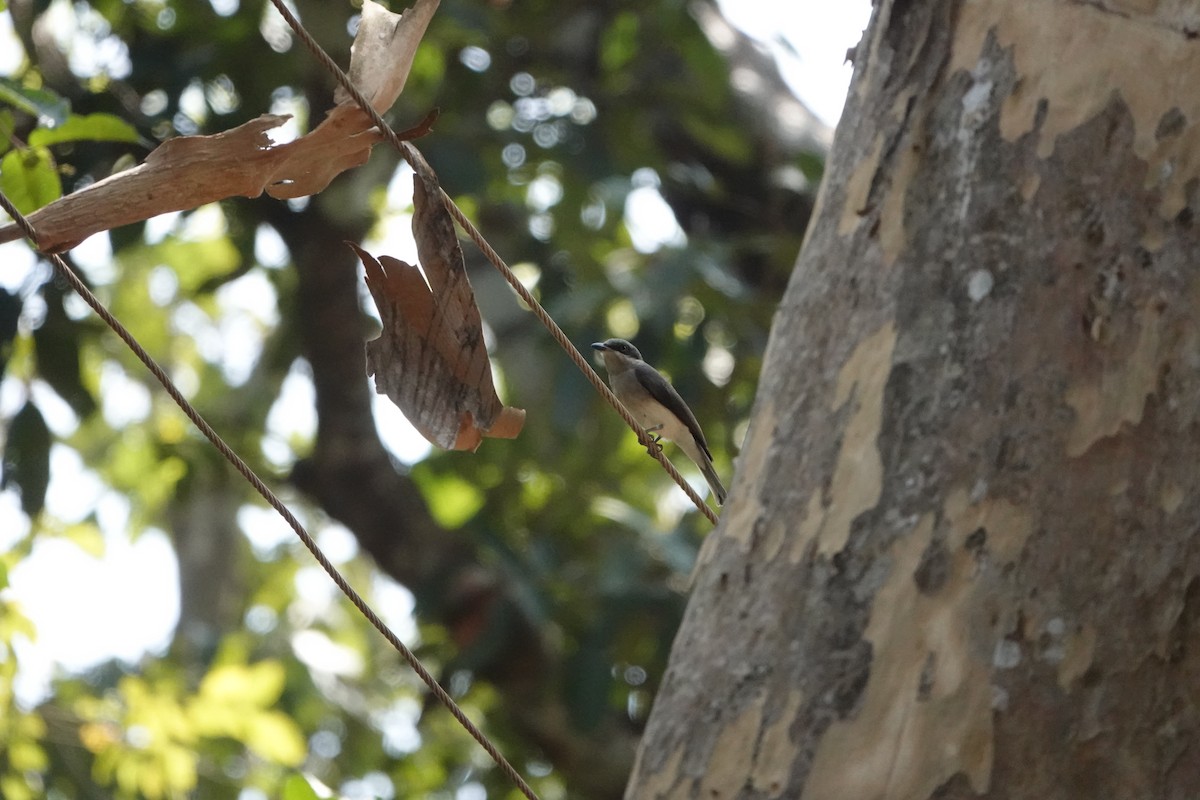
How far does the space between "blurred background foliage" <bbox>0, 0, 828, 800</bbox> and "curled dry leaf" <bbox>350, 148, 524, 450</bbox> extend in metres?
3.43

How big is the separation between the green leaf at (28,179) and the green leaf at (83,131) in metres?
0.06

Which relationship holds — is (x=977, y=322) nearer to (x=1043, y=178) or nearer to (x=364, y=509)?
(x=1043, y=178)

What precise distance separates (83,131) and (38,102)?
0.13 m

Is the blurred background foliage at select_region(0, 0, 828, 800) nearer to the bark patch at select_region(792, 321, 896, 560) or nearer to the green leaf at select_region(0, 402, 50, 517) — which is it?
the green leaf at select_region(0, 402, 50, 517)

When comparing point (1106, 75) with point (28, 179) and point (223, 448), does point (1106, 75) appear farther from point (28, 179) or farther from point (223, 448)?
point (28, 179)

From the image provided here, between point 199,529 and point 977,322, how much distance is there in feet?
37.2

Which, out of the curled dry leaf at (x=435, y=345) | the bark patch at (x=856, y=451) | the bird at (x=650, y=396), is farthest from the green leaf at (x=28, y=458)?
the bark patch at (x=856, y=451)

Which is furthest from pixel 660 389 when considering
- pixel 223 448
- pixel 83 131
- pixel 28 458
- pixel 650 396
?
pixel 223 448

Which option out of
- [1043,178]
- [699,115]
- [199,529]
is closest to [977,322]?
[1043,178]

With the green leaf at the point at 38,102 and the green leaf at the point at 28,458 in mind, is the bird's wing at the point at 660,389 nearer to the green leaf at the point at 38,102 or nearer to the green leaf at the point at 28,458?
the green leaf at the point at 28,458

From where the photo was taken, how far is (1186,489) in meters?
2.11

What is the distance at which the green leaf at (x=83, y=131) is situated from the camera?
3373 millimetres

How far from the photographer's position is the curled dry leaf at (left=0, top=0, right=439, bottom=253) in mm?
2561

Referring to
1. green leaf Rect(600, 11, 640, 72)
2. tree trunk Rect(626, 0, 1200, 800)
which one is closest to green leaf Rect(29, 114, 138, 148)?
tree trunk Rect(626, 0, 1200, 800)
